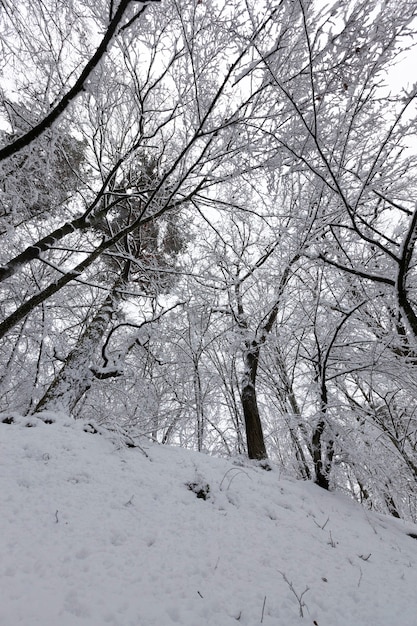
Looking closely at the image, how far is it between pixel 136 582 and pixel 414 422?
19.1ft

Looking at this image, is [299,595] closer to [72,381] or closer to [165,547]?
[165,547]

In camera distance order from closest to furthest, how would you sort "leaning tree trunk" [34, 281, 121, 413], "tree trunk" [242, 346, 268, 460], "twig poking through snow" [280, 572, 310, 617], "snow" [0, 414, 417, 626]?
"snow" [0, 414, 417, 626], "twig poking through snow" [280, 572, 310, 617], "leaning tree trunk" [34, 281, 121, 413], "tree trunk" [242, 346, 268, 460]

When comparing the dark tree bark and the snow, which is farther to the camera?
the dark tree bark

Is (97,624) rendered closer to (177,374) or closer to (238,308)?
(238,308)

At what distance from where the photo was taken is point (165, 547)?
2281 millimetres

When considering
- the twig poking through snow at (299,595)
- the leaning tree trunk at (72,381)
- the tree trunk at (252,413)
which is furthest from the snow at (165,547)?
the tree trunk at (252,413)

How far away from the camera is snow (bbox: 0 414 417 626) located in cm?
173

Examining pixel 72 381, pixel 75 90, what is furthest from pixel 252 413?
pixel 75 90

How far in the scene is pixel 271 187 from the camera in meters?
3.84

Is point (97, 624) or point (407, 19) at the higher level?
point (407, 19)

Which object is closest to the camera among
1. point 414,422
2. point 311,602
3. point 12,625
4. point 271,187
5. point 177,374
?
point 12,625

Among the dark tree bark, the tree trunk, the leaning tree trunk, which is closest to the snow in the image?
the leaning tree trunk

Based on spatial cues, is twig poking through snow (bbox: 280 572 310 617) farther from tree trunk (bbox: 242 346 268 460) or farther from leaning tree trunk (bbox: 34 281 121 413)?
leaning tree trunk (bbox: 34 281 121 413)

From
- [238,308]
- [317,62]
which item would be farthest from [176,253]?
[317,62]
